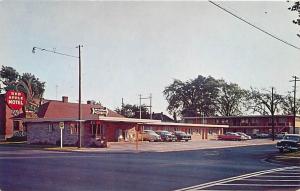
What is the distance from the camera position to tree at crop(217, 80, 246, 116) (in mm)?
112000

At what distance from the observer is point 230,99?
113 meters

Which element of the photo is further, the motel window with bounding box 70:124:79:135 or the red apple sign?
the motel window with bounding box 70:124:79:135

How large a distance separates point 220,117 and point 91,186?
93435 mm

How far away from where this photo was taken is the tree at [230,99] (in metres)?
112

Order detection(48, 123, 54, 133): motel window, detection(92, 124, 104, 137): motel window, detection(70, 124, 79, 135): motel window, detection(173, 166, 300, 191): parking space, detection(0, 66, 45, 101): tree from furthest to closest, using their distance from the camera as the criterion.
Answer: detection(0, 66, 45, 101): tree, detection(48, 123, 54, 133): motel window, detection(92, 124, 104, 137): motel window, detection(70, 124, 79, 135): motel window, detection(173, 166, 300, 191): parking space

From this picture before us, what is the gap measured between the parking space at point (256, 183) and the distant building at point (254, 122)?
8157 cm

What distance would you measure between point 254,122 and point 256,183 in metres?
90.1

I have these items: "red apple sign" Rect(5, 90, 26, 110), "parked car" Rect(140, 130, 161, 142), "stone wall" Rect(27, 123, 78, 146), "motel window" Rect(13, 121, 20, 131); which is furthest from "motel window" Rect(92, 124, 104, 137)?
"red apple sign" Rect(5, 90, 26, 110)

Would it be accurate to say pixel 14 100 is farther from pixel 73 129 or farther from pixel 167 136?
pixel 167 136

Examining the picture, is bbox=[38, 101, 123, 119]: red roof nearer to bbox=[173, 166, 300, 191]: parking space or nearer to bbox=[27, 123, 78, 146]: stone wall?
bbox=[27, 123, 78, 146]: stone wall

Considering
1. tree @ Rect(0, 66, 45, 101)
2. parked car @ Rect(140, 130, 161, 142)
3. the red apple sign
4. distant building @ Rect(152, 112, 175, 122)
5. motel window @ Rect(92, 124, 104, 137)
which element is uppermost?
tree @ Rect(0, 66, 45, 101)

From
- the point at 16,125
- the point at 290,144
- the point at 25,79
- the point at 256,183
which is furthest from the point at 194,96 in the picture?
the point at 256,183

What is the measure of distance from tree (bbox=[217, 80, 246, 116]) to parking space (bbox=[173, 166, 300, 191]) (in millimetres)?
95241

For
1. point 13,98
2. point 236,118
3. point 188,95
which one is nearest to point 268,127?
point 236,118
